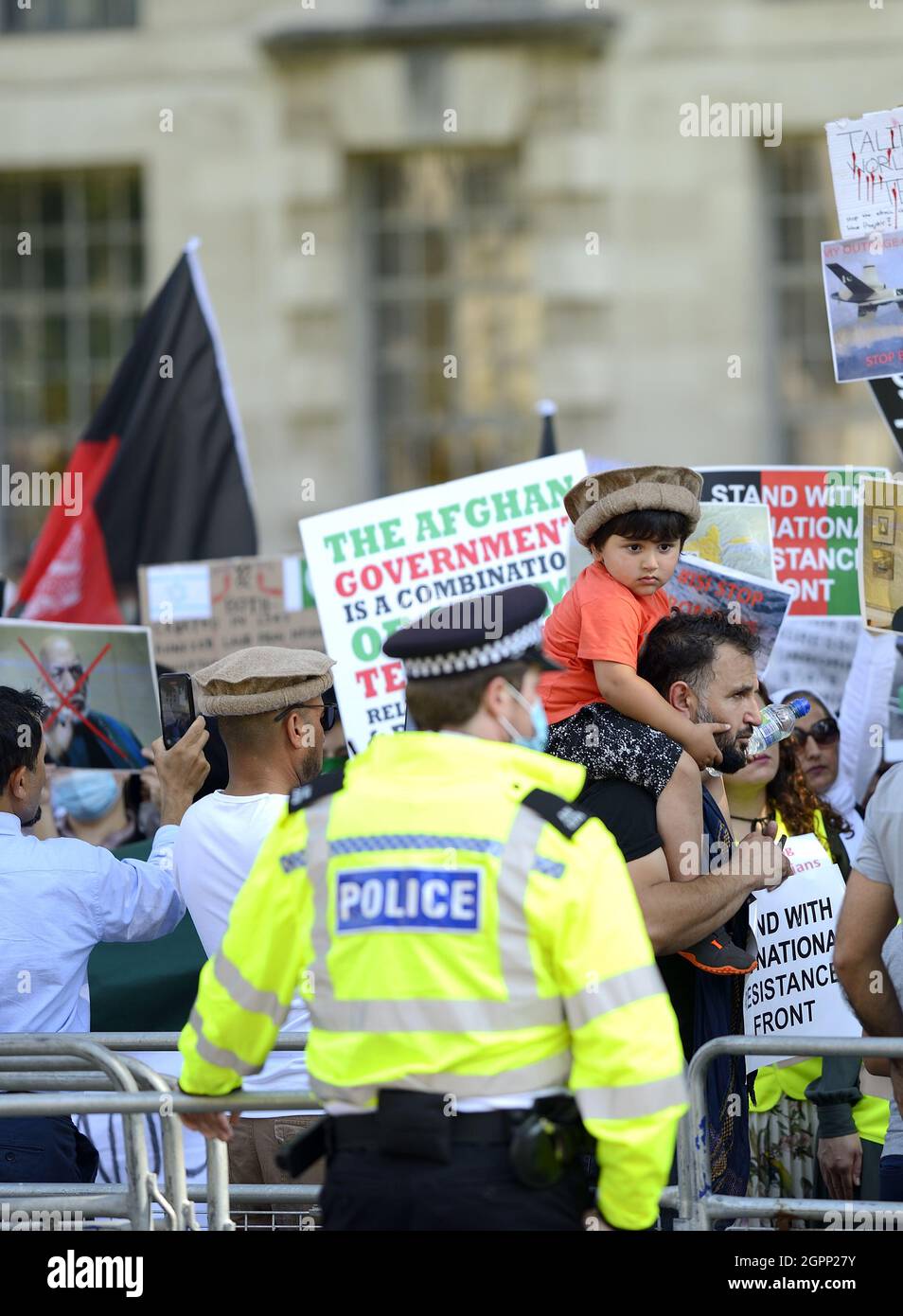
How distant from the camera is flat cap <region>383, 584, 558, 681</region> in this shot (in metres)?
2.93

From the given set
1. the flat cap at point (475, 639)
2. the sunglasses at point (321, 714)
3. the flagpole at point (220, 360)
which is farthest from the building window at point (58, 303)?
the flat cap at point (475, 639)

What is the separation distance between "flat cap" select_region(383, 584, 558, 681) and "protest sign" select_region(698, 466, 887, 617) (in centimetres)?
289

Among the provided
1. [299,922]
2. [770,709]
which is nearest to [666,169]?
[770,709]

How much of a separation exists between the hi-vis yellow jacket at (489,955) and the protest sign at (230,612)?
10.7 feet

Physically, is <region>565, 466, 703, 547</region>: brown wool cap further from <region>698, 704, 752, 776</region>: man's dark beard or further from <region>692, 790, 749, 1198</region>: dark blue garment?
<region>692, 790, 749, 1198</region>: dark blue garment

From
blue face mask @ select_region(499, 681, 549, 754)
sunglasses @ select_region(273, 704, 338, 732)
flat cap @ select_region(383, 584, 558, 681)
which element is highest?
flat cap @ select_region(383, 584, 558, 681)

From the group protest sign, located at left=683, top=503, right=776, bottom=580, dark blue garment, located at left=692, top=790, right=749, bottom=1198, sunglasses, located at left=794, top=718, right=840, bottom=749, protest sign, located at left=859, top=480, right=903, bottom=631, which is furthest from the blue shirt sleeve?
sunglasses, located at left=794, top=718, right=840, bottom=749

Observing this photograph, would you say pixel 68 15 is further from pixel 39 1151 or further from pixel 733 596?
pixel 39 1151

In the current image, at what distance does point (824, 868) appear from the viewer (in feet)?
15.4

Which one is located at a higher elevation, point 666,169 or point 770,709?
point 666,169

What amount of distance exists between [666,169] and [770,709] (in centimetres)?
932
